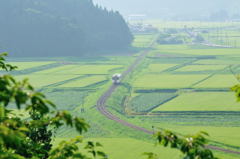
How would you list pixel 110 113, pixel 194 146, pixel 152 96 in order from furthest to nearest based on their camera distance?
pixel 152 96
pixel 110 113
pixel 194 146

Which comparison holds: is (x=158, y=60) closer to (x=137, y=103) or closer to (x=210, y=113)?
(x=137, y=103)

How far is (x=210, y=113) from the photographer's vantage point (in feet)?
172

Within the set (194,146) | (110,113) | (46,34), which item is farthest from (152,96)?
(46,34)

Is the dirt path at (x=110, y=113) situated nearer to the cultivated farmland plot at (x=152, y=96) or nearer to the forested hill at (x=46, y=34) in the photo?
the cultivated farmland plot at (x=152, y=96)

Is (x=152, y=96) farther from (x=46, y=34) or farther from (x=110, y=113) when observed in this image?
(x=46, y=34)

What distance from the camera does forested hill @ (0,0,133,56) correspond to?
4806 inches

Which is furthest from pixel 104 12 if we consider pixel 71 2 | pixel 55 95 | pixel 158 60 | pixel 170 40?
pixel 55 95

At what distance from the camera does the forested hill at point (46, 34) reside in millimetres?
122062

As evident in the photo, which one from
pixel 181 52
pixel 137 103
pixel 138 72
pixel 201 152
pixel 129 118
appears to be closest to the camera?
pixel 201 152

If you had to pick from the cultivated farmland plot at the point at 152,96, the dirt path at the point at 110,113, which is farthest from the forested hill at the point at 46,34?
the dirt path at the point at 110,113

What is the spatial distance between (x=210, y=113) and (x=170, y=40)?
104 metres

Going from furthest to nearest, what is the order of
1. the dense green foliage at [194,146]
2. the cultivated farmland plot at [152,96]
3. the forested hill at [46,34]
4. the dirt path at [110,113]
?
1. the forested hill at [46,34]
2. the cultivated farmland plot at [152,96]
3. the dirt path at [110,113]
4. the dense green foliage at [194,146]

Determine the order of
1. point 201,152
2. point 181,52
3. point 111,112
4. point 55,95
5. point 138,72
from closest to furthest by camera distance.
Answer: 1. point 201,152
2. point 111,112
3. point 55,95
4. point 138,72
5. point 181,52

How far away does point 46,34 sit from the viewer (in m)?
127
